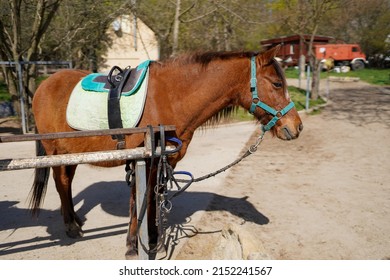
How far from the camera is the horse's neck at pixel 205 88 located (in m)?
3.03

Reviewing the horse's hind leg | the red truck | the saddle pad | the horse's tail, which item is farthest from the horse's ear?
the red truck

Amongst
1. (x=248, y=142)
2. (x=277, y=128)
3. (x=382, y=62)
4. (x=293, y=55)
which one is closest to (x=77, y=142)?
(x=277, y=128)

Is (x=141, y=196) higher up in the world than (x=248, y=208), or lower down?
higher up

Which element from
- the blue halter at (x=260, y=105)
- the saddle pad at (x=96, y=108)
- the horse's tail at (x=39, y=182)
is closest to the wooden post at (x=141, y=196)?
the saddle pad at (x=96, y=108)

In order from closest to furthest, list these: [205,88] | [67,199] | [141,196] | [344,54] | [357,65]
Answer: [141,196], [205,88], [67,199], [357,65], [344,54]

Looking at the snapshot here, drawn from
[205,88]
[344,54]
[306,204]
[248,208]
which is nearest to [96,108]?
[205,88]

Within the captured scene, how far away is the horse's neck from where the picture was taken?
303cm

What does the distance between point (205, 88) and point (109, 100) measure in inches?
34.3

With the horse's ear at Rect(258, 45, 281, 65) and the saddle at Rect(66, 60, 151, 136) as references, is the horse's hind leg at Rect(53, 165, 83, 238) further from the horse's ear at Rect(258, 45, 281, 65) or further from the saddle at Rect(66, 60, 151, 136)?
the horse's ear at Rect(258, 45, 281, 65)

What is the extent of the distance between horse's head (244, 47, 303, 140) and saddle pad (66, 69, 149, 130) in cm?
99

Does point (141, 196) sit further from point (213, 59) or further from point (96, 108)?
point (213, 59)

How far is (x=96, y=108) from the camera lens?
3123mm

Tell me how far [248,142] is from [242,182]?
277cm

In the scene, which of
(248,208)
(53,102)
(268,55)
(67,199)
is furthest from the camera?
(248,208)
